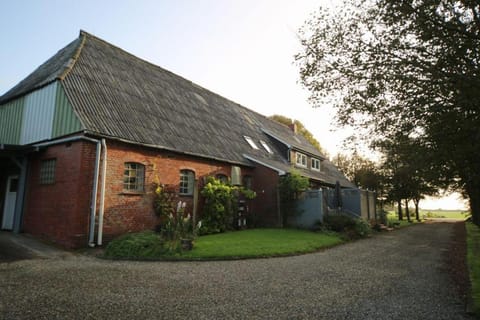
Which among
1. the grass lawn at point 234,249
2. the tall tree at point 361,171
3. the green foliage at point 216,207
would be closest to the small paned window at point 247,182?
the green foliage at point 216,207

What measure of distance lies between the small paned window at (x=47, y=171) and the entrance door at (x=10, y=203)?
85.9 inches

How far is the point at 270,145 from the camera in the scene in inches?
933

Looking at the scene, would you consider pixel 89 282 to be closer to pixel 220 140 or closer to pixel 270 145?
pixel 220 140

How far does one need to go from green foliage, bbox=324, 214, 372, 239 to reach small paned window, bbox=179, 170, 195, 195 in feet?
24.9

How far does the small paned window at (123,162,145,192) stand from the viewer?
1182cm

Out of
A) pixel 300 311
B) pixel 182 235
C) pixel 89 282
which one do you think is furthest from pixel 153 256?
pixel 300 311

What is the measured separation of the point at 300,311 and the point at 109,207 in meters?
8.30

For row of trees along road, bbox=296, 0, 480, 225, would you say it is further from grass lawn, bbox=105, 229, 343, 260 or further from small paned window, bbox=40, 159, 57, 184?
small paned window, bbox=40, 159, 57, 184

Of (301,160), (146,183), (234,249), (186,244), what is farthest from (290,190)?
(301,160)

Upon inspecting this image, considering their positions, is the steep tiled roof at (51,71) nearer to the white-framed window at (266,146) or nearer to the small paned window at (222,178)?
the small paned window at (222,178)

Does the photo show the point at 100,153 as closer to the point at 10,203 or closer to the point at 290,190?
the point at 10,203

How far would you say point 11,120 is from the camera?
13867 mm

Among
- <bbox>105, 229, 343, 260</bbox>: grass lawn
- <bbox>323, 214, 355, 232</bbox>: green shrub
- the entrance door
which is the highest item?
the entrance door

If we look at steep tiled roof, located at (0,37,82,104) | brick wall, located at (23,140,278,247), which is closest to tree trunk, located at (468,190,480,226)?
brick wall, located at (23,140,278,247)
